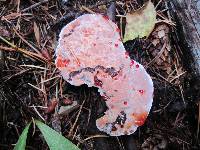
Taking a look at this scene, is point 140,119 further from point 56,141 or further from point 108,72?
point 56,141

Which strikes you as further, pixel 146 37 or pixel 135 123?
pixel 146 37

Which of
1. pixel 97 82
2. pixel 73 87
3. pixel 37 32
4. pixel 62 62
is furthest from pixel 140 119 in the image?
pixel 37 32

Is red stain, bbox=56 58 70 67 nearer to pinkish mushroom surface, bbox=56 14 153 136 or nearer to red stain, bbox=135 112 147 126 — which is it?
pinkish mushroom surface, bbox=56 14 153 136

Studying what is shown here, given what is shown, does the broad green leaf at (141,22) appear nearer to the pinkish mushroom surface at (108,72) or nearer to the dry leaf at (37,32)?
the pinkish mushroom surface at (108,72)

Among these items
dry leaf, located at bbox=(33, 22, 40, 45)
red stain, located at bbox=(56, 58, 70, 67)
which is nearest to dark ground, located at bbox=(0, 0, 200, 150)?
dry leaf, located at bbox=(33, 22, 40, 45)

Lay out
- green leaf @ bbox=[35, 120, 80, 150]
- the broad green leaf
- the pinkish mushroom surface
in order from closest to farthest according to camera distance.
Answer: green leaf @ bbox=[35, 120, 80, 150] < the pinkish mushroom surface < the broad green leaf

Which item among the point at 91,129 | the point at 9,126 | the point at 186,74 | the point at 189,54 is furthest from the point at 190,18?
the point at 9,126

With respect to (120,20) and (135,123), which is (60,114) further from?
(120,20)
